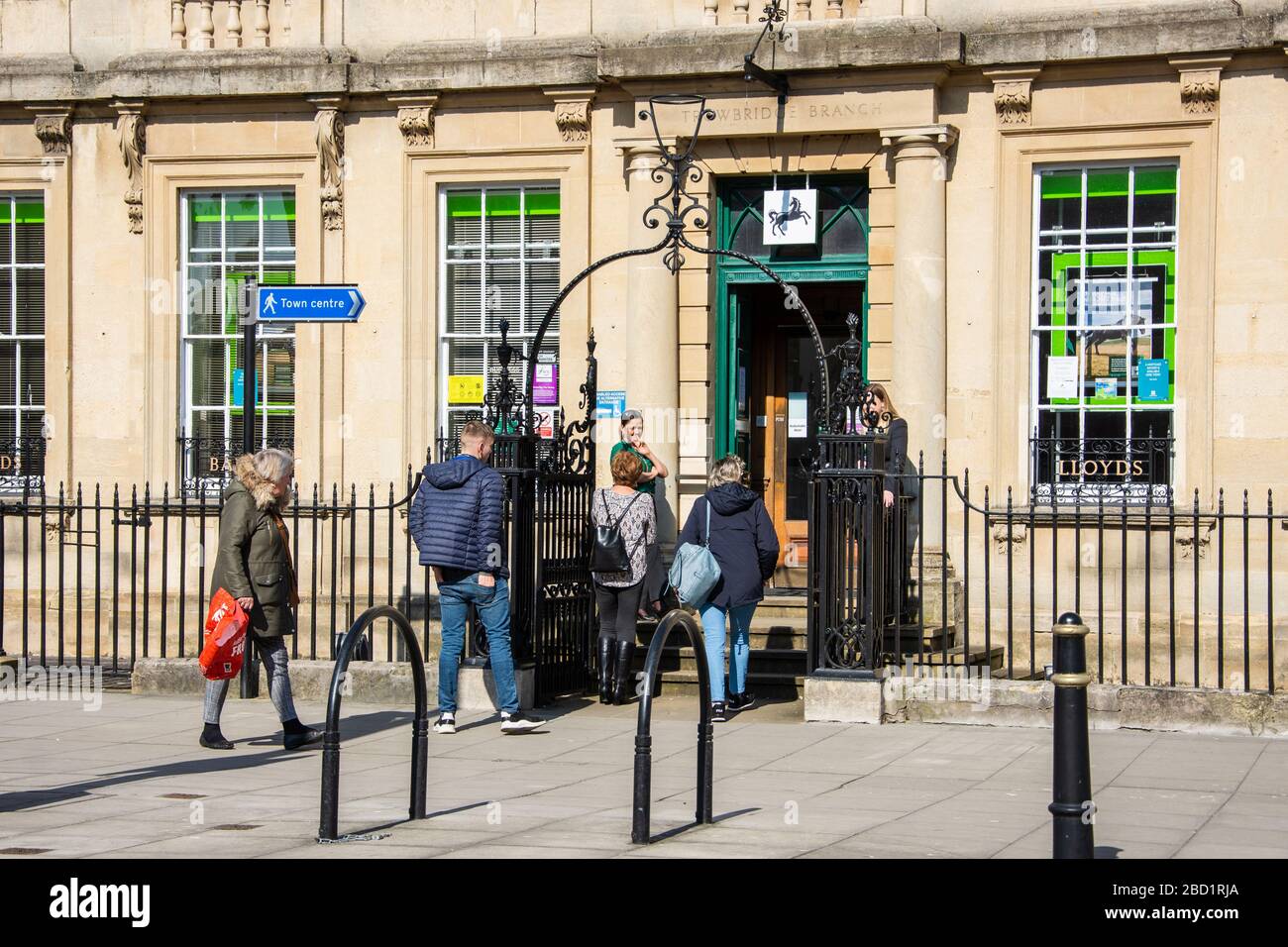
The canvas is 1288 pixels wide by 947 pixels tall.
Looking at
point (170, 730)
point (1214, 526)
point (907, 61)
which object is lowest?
point (170, 730)

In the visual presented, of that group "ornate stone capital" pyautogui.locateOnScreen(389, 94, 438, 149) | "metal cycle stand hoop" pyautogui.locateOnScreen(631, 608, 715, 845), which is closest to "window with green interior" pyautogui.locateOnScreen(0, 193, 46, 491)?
"ornate stone capital" pyautogui.locateOnScreen(389, 94, 438, 149)

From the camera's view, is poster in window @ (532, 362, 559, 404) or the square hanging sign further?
poster in window @ (532, 362, 559, 404)

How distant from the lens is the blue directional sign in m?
12.6

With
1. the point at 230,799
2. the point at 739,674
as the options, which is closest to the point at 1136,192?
the point at 739,674

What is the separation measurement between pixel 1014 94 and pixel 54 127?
8.66m

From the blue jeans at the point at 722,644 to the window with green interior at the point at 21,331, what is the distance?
7.94 meters

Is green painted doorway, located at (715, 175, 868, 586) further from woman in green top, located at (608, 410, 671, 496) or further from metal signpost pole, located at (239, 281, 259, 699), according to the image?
metal signpost pole, located at (239, 281, 259, 699)

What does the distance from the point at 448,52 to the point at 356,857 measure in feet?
33.3

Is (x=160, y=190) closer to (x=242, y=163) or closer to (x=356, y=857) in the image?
(x=242, y=163)

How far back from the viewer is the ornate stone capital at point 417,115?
53.5 feet

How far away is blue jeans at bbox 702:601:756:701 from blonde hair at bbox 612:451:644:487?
3.45 ft

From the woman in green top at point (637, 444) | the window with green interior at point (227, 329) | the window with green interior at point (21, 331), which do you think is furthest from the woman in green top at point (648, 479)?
the window with green interior at point (21, 331)
